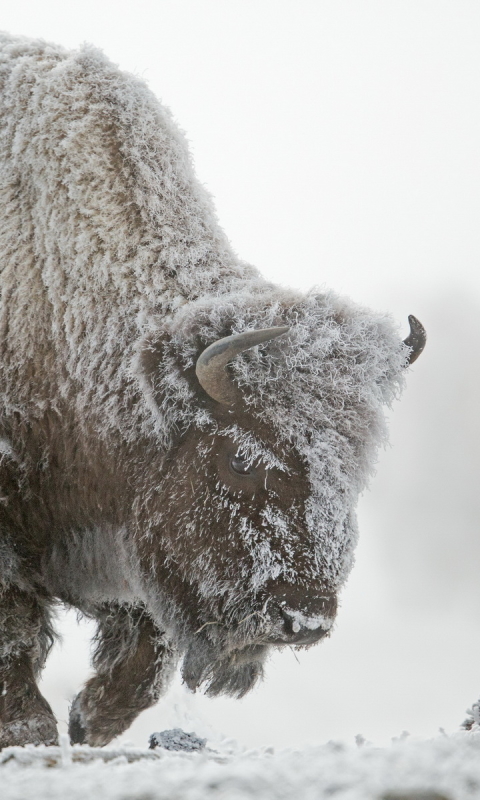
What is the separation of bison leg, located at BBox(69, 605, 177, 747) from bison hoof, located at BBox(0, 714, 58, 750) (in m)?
0.77

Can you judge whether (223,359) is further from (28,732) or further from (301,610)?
(28,732)

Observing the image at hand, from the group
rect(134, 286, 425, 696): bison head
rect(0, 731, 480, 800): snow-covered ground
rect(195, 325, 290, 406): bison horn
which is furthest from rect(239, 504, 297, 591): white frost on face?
rect(0, 731, 480, 800): snow-covered ground

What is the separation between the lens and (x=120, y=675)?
140 inches

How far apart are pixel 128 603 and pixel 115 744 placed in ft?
8.18

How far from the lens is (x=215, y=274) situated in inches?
127

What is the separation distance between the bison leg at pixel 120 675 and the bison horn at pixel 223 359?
1414 millimetres

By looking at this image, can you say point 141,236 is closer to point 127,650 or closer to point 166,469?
point 166,469

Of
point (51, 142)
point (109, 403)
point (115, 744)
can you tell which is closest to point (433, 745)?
point (115, 744)

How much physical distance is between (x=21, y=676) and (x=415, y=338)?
215cm

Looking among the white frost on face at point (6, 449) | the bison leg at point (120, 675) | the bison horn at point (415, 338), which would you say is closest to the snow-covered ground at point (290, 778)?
the white frost on face at point (6, 449)

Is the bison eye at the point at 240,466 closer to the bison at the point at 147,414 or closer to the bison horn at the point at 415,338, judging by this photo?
the bison at the point at 147,414

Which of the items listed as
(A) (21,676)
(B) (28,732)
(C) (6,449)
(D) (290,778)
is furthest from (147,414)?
(D) (290,778)

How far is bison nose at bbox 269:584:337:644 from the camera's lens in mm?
2662

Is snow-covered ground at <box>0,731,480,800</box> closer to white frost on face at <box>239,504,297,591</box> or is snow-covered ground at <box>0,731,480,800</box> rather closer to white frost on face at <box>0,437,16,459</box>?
white frost on face at <box>239,504,297,591</box>
